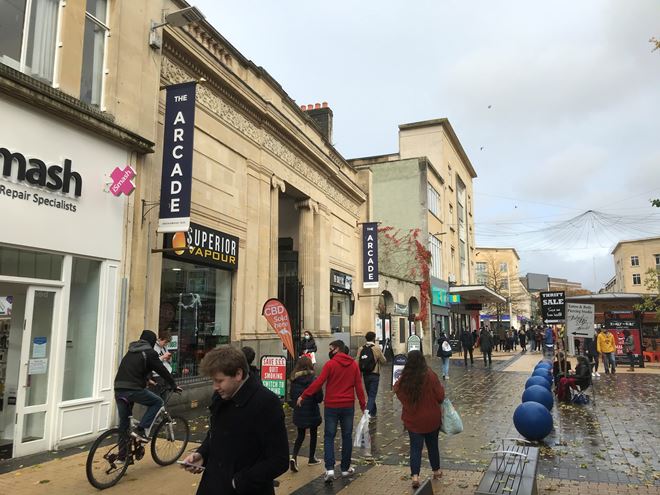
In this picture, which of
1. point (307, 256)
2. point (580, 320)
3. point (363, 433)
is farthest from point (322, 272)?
point (363, 433)

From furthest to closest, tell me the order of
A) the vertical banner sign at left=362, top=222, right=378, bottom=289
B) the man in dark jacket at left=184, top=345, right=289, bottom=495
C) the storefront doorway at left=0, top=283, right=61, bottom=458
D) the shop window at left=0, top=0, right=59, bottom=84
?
the vertical banner sign at left=362, top=222, right=378, bottom=289
the shop window at left=0, top=0, right=59, bottom=84
the storefront doorway at left=0, top=283, right=61, bottom=458
the man in dark jacket at left=184, top=345, right=289, bottom=495

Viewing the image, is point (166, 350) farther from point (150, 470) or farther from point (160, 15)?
point (160, 15)

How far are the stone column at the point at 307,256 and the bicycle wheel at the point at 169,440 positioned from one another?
11.4 meters

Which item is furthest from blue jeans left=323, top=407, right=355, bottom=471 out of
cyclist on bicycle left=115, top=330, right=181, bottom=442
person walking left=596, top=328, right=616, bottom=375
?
person walking left=596, top=328, right=616, bottom=375

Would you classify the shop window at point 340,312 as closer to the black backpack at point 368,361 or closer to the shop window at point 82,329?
the black backpack at point 368,361

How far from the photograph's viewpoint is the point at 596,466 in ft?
22.6

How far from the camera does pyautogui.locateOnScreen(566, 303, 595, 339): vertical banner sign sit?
1585cm

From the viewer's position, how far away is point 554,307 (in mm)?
15797

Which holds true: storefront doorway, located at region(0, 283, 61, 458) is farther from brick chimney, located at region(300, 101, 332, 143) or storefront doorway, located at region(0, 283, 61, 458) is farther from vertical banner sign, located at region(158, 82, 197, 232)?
brick chimney, located at region(300, 101, 332, 143)

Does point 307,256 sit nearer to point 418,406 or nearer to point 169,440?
point 169,440

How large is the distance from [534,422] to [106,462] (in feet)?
20.5

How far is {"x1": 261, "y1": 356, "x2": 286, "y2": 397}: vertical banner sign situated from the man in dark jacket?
7698mm

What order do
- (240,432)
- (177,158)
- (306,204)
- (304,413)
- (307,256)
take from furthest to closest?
(307,256)
(306,204)
(177,158)
(304,413)
(240,432)

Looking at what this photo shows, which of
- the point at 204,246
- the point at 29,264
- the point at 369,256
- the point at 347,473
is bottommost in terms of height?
the point at 347,473
